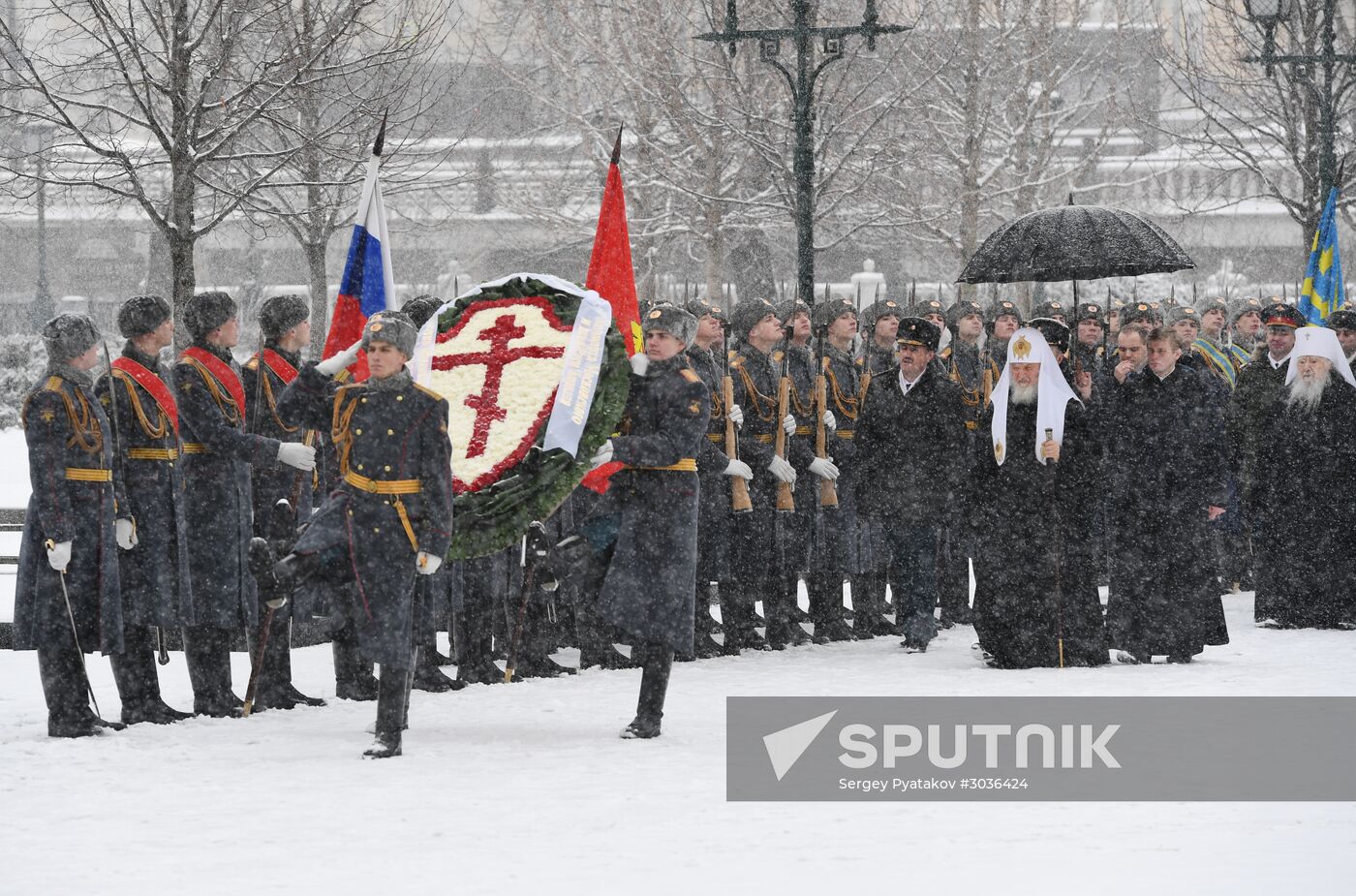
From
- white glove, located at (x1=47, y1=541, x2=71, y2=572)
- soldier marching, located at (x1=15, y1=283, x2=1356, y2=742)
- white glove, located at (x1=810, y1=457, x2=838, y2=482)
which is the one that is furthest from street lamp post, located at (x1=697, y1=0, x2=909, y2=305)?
white glove, located at (x1=47, y1=541, x2=71, y2=572)

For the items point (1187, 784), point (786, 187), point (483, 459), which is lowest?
point (1187, 784)

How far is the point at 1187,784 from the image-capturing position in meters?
7.66

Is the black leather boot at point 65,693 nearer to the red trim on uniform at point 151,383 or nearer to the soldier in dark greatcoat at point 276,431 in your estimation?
the soldier in dark greatcoat at point 276,431

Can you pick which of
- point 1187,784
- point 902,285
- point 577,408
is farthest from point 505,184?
point 1187,784

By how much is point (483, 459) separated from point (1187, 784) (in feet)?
11.0

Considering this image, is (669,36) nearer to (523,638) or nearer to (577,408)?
(523,638)

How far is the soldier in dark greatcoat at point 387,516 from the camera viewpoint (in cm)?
833

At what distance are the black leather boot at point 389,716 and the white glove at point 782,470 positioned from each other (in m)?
4.15

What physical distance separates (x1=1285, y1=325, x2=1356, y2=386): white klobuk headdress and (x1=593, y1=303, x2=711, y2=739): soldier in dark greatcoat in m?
5.77

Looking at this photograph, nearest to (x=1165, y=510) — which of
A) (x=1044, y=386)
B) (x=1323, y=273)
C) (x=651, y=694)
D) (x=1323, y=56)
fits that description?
(x=1044, y=386)

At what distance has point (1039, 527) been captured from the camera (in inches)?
444

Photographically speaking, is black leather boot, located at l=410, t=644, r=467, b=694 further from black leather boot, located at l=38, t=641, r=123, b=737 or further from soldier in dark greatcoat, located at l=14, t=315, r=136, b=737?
black leather boot, located at l=38, t=641, r=123, b=737

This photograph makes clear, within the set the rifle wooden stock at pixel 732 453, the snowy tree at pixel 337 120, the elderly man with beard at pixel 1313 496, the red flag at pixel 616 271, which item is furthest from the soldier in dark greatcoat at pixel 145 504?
the elderly man with beard at pixel 1313 496

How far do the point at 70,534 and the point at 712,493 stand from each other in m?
4.40
